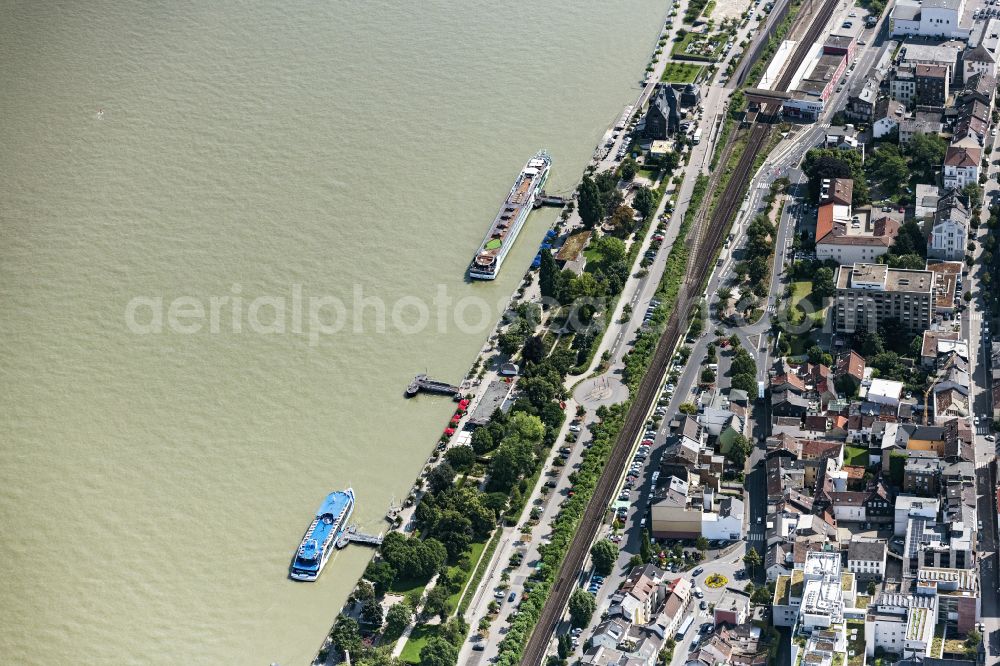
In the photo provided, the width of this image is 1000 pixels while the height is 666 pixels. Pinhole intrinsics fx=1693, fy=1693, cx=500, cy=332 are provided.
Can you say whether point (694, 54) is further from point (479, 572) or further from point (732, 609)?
point (732, 609)

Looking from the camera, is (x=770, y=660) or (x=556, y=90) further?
(x=556, y=90)

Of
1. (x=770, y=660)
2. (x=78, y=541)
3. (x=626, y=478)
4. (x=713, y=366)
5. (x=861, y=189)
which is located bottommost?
(x=78, y=541)

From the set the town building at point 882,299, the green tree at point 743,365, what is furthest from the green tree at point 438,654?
the town building at point 882,299

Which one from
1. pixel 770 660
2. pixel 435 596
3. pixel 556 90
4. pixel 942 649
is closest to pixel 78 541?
pixel 435 596

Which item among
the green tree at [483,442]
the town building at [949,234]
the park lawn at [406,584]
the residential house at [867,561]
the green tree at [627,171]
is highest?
the green tree at [627,171]

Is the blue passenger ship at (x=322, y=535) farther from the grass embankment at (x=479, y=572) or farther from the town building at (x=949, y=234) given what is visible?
the town building at (x=949, y=234)

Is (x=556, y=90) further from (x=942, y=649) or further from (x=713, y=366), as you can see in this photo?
(x=942, y=649)

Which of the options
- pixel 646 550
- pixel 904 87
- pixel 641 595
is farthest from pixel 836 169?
pixel 641 595
